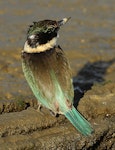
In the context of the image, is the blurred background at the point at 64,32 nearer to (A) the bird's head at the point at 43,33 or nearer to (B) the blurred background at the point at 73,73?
(B) the blurred background at the point at 73,73

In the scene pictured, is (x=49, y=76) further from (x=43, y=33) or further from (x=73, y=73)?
(x=73, y=73)

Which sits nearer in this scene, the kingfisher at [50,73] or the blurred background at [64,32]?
the kingfisher at [50,73]

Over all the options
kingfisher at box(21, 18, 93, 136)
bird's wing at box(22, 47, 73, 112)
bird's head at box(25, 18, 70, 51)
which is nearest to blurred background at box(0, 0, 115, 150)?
kingfisher at box(21, 18, 93, 136)

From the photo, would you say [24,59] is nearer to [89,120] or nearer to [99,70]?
[89,120]

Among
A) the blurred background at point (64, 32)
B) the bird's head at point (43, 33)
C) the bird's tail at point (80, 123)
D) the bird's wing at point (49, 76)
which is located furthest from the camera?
the blurred background at point (64, 32)

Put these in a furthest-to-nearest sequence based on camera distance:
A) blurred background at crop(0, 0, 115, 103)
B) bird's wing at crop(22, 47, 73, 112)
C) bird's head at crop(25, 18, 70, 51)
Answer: blurred background at crop(0, 0, 115, 103)
bird's head at crop(25, 18, 70, 51)
bird's wing at crop(22, 47, 73, 112)

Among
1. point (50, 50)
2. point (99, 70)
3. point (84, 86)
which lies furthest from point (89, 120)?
point (99, 70)

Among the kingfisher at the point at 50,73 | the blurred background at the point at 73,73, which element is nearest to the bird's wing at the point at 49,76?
the kingfisher at the point at 50,73

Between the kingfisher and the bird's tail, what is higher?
the kingfisher

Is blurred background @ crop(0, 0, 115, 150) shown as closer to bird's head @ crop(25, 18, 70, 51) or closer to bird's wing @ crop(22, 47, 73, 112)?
bird's wing @ crop(22, 47, 73, 112)
